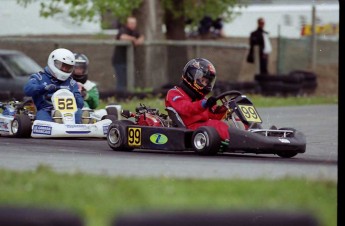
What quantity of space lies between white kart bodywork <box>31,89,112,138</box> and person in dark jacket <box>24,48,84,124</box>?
3.8 inches

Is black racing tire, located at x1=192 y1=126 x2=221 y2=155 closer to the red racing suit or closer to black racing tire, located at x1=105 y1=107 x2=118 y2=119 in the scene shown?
the red racing suit

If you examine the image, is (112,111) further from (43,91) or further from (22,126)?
(22,126)

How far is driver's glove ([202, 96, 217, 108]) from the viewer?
9508 millimetres

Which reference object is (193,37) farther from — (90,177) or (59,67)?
(90,177)

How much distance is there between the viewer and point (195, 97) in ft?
32.5

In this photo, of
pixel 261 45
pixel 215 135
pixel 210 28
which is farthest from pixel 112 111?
pixel 210 28

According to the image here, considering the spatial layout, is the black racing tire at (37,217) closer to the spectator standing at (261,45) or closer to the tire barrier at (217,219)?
the tire barrier at (217,219)

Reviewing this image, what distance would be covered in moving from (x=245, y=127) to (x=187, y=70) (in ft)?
2.58

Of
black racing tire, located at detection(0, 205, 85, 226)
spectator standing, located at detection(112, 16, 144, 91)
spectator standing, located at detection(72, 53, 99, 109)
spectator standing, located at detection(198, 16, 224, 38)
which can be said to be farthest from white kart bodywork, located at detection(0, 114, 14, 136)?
spectator standing, located at detection(198, 16, 224, 38)

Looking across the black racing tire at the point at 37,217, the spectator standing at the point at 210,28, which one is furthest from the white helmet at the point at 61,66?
the spectator standing at the point at 210,28

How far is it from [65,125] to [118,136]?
120cm

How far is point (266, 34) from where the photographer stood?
2267 cm

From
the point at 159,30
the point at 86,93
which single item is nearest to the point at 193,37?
the point at 159,30

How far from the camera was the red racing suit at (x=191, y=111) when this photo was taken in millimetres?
9695
